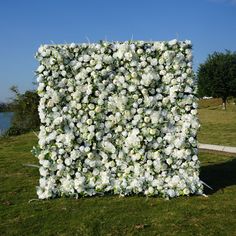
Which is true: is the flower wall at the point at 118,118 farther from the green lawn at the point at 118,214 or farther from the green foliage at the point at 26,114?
the green foliage at the point at 26,114

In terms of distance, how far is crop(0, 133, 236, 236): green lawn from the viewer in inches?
336

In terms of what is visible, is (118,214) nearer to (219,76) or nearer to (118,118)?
(118,118)

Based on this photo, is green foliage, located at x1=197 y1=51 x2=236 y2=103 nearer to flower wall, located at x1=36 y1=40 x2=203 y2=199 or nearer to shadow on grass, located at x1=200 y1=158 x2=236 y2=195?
shadow on grass, located at x1=200 y1=158 x2=236 y2=195

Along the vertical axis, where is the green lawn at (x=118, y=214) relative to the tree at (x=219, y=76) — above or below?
below

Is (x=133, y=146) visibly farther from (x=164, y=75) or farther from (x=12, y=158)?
(x=12, y=158)

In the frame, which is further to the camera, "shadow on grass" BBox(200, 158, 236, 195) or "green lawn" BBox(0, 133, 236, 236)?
"shadow on grass" BBox(200, 158, 236, 195)

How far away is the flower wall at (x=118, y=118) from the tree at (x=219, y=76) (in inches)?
2023

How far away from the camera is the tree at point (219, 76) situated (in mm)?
60594

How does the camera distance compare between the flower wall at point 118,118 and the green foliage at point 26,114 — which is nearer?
the flower wall at point 118,118

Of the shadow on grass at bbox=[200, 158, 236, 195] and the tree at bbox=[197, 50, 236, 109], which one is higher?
the tree at bbox=[197, 50, 236, 109]

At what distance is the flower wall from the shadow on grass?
5.13ft

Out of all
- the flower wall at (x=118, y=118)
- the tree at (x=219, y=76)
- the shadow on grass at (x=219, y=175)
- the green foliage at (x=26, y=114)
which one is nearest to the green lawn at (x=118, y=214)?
the shadow on grass at (x=219, y=175)

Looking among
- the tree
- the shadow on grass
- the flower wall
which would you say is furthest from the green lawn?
the tree

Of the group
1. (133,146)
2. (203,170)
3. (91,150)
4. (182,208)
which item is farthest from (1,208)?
(203,170)
